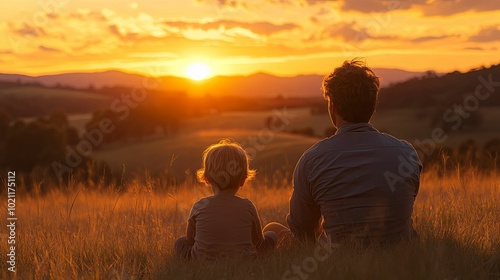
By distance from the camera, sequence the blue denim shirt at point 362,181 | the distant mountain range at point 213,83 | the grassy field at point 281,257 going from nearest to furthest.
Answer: the grassy field at point 281,257
the blue denim shirt at point 362,181
the distant mountain range at point 213,83

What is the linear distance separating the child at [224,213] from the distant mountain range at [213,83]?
89.5 m

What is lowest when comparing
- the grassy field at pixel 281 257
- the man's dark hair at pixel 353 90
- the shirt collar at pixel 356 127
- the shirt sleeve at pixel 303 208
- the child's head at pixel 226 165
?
the grassy field at pixel 281 257

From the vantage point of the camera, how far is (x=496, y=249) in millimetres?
4402

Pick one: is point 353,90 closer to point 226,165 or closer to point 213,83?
point 226,165

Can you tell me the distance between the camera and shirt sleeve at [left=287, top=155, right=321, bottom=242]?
4.72 metres

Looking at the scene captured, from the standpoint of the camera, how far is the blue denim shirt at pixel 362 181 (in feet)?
14.9

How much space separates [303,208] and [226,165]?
72cm

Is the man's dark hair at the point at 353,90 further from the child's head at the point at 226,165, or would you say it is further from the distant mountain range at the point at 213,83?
the distant mountain range at the point at 213,83

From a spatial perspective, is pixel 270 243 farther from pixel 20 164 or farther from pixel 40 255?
pixel 20 164

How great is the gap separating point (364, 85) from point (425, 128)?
57.3 meters

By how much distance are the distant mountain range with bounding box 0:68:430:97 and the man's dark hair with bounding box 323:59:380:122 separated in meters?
89.8

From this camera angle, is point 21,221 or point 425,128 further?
point 425,128

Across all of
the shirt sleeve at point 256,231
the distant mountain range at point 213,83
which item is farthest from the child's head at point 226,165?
the distant mountain range at point 213,83

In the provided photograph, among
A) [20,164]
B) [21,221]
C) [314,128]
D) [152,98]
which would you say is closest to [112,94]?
[152,98]
